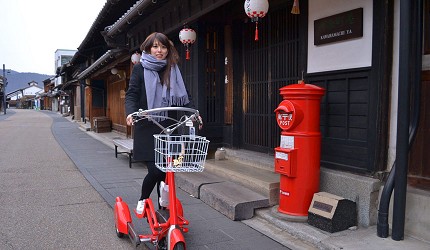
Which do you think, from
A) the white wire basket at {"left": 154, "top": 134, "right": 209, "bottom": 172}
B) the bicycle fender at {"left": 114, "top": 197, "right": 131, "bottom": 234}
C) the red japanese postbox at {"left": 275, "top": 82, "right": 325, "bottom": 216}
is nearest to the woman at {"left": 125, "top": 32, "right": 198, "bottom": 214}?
the white wire basket at {"left": 154, "top": 134, "right": 209, "bottom": 172}

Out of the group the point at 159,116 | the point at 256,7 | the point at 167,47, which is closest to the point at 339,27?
the point at 256,7

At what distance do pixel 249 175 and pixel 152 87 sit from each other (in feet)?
8.60

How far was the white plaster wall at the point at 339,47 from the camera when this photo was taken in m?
4.15

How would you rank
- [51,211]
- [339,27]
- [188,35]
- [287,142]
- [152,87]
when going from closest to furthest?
1. [152,87]
2. [287,142]
3. [339,27]
4. [51,211]
5. [188,35]

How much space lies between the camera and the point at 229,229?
176 inches

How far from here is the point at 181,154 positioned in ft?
9.95

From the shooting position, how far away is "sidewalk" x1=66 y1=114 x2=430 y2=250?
3.57 m

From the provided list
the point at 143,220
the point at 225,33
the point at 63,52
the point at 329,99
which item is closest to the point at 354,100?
the point at 329,99

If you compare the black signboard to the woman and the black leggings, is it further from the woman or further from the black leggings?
the black leggings

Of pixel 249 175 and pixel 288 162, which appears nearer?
pixel 288 162

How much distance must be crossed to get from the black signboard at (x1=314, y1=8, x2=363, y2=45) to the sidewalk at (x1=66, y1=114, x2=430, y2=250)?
7.11ft

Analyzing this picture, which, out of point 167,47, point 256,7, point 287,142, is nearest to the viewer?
point 167,47

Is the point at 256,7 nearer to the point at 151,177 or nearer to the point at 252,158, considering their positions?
the point at 252,158

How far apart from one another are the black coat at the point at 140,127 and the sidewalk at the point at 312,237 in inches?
52.6
